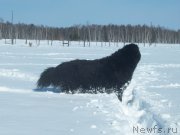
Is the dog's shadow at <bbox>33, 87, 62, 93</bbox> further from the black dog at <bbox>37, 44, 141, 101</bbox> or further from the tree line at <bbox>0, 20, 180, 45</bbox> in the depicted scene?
the tree line at <bbox>0, 20, 180, 45</bbox>

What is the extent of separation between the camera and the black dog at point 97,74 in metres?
11.4

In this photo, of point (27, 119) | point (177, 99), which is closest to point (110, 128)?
point (27, 119)

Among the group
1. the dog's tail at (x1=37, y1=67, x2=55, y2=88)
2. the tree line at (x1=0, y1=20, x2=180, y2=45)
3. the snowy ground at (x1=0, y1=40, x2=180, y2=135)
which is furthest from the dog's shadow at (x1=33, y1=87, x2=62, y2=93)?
the tree line at (x1=0, y1=20, x2=180, y2=45)

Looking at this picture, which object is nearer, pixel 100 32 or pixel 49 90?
pixel 49 90

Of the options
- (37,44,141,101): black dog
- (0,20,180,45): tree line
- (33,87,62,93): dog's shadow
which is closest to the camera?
(37,44,141,101): black dog

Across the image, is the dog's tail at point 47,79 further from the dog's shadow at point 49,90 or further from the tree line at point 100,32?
the tree line at point 100,32

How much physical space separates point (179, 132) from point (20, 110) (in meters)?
2.93

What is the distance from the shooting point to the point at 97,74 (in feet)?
37.6

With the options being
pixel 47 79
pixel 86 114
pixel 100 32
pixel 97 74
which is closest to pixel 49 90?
pixel 47 79

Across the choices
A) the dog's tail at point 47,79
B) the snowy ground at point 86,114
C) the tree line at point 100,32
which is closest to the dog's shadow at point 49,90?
the dog's tail at point 47,79

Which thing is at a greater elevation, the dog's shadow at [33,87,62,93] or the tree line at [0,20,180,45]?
the tree line at [0,20,180,45]

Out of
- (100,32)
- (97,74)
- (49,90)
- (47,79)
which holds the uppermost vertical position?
(100,32)

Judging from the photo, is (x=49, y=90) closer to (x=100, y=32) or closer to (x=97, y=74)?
(x=97, y=74)

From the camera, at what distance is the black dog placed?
1138cm
